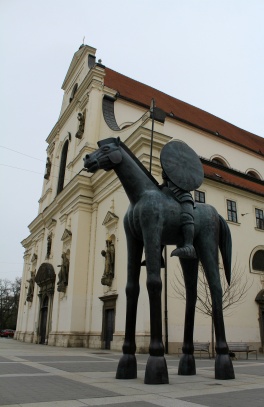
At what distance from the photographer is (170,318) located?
1702cm

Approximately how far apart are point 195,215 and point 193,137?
2127 cm

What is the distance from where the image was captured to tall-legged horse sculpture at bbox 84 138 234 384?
6.70 metres

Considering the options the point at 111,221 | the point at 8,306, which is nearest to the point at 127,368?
the point at 111,221

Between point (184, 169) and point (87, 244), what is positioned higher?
point (87, 244)

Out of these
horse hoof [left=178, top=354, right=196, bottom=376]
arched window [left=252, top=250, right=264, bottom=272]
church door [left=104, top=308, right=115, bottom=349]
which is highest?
arched window [left=252, top=250, right=264, bottom=272]

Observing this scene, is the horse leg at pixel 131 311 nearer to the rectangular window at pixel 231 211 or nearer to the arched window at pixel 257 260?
the rectangular window at pixel 231 211

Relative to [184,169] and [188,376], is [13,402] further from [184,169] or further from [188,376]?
[184,169]

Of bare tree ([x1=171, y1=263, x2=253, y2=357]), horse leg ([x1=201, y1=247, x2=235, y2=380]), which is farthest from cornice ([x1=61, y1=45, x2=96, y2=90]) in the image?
horse leg ([x1=201, y1=247, x2=235, y2=380])

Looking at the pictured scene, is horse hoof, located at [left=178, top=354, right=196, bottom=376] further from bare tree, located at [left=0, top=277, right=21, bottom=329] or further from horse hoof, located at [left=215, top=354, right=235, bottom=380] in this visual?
bare tree, located at [left=0, top=277, right=21, bottom=329]

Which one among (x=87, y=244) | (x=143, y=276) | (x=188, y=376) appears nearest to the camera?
(x=188, y=376)

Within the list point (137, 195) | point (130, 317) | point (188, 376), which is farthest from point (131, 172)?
point (188, 376)

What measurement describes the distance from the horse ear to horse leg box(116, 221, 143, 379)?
1.29 metres

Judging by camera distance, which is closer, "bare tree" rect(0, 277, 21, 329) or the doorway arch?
the doorway arch

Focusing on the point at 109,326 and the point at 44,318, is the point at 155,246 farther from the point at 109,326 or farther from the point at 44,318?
the point at 44,318
